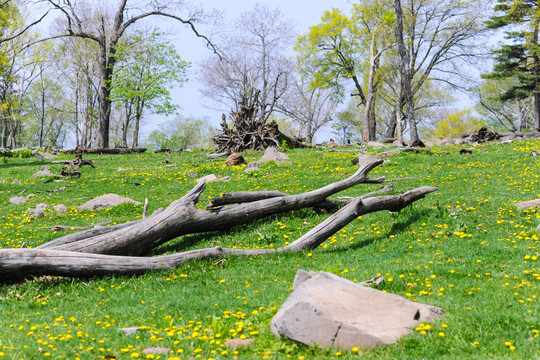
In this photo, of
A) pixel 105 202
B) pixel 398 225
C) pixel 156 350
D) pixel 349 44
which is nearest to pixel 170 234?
pixel 156 350

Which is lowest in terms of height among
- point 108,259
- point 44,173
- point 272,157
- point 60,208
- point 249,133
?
point 108,259

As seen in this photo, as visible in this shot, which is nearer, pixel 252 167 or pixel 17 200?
pixel 17 200

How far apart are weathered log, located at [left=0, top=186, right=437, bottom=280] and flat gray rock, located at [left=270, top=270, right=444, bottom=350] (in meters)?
3.15

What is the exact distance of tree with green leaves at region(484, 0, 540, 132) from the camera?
3744cm

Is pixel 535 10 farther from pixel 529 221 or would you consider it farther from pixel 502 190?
pixel 529 221

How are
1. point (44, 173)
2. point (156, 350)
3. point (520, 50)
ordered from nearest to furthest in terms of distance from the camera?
point (156, 350), point (44, 173), point (520, 50)

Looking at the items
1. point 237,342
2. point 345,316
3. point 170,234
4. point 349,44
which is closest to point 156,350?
point 237,342

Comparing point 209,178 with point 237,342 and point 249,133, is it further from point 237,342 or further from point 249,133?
point 237,342

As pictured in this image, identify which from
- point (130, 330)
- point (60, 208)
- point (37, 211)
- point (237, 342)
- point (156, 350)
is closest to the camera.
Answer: point (156, 350)

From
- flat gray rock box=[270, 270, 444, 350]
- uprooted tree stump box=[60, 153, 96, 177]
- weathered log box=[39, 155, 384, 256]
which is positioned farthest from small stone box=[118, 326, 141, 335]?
uprooted tree stump box=[60, 153, 96, 177]

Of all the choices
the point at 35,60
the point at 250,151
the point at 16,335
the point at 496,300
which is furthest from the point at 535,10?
the point at 35,60

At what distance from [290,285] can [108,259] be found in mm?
2953

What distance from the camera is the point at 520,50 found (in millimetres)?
40219

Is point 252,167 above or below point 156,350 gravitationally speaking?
above
